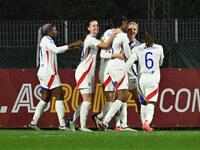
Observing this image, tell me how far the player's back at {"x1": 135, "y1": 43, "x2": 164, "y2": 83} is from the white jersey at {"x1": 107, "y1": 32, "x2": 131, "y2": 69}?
368mm

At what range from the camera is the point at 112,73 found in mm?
12867

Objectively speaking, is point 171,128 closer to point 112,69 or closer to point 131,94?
point 131,94

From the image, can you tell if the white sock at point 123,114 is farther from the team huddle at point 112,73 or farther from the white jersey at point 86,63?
the white jersey at point 86,63

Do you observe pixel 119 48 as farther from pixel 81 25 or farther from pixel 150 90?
pixel 81 25

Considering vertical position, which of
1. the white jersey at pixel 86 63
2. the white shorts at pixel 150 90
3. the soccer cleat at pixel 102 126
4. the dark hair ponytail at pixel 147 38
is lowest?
the soccer cleat at pixel 102 126

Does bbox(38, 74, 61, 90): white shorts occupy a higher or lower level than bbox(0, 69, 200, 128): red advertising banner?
higher

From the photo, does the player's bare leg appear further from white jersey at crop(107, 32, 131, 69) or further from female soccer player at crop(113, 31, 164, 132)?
female soccer player at crop(113, 31, 164, 132)

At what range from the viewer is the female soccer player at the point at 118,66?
12.8 meters

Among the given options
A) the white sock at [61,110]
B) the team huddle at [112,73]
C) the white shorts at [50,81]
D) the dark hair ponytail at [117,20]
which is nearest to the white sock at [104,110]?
the team huddle at [112,73]

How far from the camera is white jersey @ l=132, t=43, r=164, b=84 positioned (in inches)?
488

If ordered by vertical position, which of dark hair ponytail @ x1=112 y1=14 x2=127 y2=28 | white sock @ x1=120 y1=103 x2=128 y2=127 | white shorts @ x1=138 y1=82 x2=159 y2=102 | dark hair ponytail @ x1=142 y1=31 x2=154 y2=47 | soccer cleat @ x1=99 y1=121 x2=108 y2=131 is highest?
dark hair ponytail @ x1=112 y1=14 x2=127 y2=28

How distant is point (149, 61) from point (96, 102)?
2.68 metres

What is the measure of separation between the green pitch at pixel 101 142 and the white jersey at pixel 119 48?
5.54 ft

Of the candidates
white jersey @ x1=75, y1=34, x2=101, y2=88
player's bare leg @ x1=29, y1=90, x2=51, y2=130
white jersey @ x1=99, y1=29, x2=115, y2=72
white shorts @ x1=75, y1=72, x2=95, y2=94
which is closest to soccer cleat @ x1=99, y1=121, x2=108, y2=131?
white shorts @ x1=75, y1=72, x2=95, y2=94
